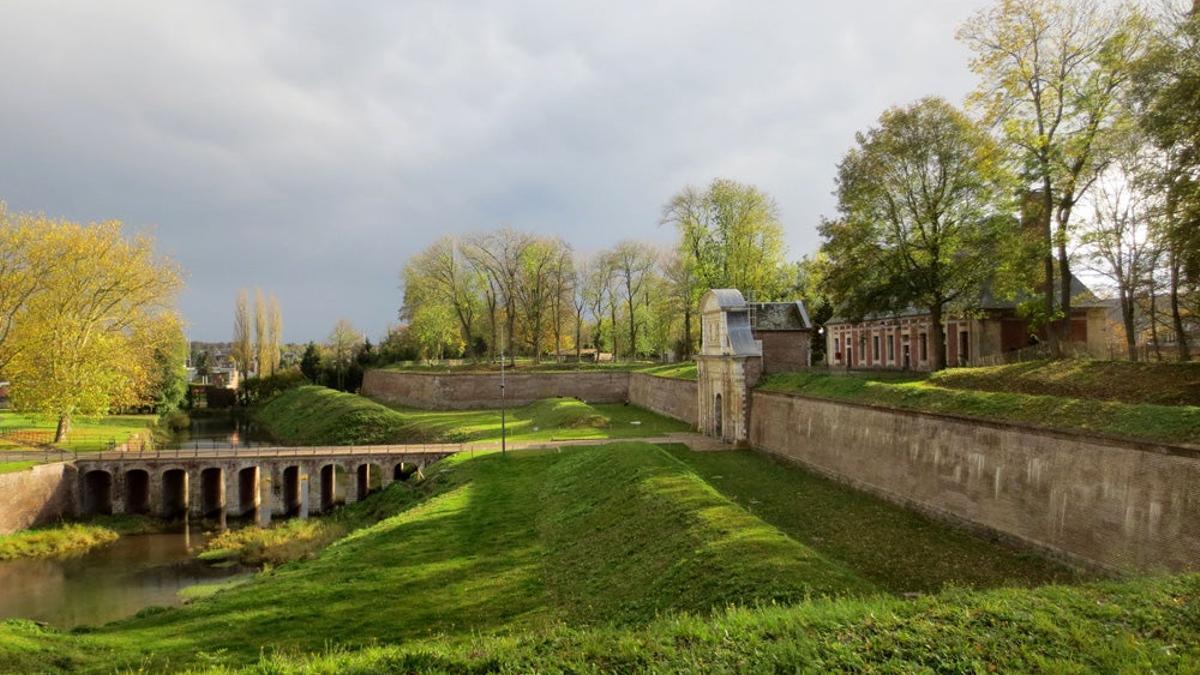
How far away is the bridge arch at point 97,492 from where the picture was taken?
99.4 feet

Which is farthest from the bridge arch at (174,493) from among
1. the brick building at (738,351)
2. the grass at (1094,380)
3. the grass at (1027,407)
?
the grass at (1094,380)

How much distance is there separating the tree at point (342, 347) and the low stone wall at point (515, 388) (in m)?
16.7

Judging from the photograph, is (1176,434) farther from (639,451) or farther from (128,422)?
(128,422)

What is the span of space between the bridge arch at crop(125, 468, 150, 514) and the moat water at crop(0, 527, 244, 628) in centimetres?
420

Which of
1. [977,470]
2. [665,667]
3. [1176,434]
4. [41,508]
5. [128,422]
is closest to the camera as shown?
[665,667]

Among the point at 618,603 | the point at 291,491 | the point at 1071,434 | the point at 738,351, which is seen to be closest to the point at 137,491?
the point at 291,491

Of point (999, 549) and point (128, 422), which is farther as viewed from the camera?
point (128, 422)

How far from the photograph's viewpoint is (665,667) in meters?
7.39

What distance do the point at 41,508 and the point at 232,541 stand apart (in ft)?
29.1

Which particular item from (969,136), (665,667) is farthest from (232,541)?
(969,136)

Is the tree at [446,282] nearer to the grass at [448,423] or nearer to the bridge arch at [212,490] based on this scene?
the grass at [448,423]

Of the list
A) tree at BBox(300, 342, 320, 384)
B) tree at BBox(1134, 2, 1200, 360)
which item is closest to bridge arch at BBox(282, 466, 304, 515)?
tree at BBox(1134, 2, 1200, 360)

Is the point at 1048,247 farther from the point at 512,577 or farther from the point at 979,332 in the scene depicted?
the point at 512,577

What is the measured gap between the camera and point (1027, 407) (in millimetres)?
16359
